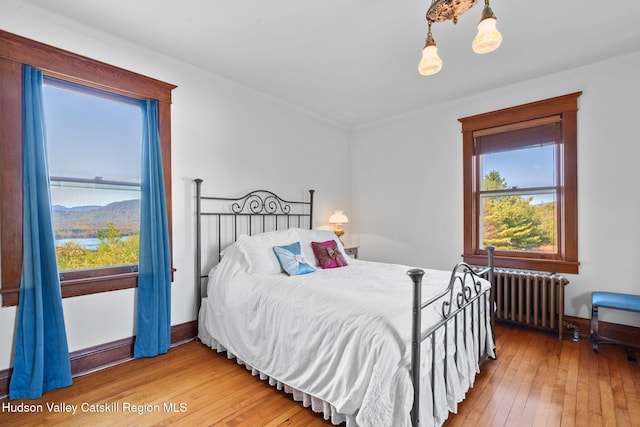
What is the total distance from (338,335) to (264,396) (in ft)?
2.56

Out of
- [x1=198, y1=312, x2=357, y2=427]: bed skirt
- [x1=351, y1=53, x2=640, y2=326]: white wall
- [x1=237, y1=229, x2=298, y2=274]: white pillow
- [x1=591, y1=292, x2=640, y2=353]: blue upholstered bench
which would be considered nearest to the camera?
[x1=198, y1=312, x2=357, y2=427]: bed skirt

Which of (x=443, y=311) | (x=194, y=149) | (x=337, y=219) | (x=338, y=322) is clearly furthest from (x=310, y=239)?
(x=443, y=311)

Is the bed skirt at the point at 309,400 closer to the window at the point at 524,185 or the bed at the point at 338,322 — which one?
the bed at the point at 338,322

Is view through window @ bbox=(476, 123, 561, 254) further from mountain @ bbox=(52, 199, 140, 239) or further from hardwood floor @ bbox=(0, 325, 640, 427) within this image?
mountain @ bbox=(52, 199, 140, 239)

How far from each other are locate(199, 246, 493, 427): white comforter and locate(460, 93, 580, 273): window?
56.9 inches

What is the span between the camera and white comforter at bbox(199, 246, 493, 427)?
1.48 meters

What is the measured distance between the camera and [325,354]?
5.83 ft

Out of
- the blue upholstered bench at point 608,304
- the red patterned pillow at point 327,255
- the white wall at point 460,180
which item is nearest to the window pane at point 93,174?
the red patterned pillow at point 327,255

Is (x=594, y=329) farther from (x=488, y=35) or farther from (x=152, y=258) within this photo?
(x=152, y=258)

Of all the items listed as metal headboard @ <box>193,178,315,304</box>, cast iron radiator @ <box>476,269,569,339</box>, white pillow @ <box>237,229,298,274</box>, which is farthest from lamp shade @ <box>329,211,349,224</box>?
cast iron radiator @ <box>476,269,569,339</box>

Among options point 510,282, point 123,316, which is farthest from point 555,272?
point 123,316

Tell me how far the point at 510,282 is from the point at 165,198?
11.8 ft

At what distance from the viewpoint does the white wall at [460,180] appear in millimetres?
2842

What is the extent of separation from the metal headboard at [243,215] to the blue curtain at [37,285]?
1086 mm
